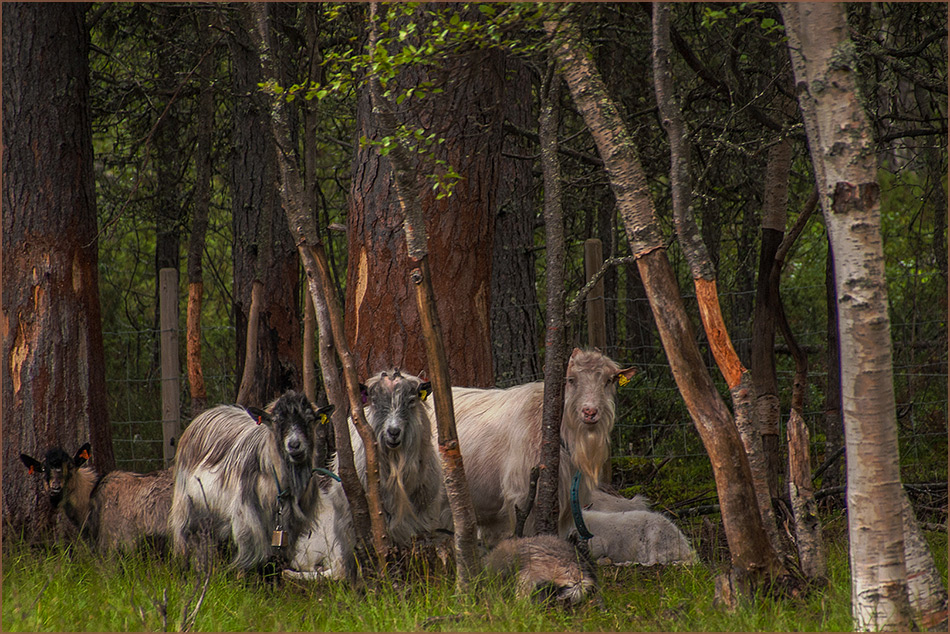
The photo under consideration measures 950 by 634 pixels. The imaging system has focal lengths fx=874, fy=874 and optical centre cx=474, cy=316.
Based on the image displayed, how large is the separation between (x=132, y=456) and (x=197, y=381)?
Result: 2661 millimetres

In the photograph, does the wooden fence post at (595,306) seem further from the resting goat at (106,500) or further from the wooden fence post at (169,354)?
the wooden fence post at (169,354)

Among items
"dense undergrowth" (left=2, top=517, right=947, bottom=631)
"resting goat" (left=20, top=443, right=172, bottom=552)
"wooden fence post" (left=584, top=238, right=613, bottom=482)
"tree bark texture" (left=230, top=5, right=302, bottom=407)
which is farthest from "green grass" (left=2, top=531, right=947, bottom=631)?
"tree bark texture" (left=230, top=5, right=302, bottom=407)

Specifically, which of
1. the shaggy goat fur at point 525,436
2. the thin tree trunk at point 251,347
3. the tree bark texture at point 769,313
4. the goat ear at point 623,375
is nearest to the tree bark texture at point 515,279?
the thin tree trunk at point 251,347

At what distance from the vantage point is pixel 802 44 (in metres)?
3.49

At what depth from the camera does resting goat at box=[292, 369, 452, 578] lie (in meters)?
5.30

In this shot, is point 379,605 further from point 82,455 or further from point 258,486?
A: point 82,455

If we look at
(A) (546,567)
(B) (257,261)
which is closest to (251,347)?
(B) (257,261)

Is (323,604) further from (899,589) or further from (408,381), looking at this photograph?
(899,589)

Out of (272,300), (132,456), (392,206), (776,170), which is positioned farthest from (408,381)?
(132,456)

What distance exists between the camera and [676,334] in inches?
156

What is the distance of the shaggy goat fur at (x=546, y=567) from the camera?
4.50m

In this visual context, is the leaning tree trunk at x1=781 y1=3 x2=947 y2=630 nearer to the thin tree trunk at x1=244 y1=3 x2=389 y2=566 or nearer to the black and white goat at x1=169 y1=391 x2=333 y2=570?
the thin tree trunk at x1=244 y1=3 x2=389 y2=566

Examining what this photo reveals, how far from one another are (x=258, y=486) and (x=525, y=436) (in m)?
1.86

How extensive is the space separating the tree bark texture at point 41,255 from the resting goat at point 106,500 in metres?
0.28
